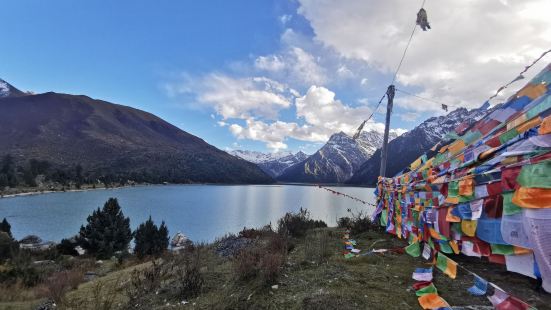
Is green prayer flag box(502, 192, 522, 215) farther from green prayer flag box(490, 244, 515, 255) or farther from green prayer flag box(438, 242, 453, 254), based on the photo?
green prayer flag box(438, 242, 453, 254)

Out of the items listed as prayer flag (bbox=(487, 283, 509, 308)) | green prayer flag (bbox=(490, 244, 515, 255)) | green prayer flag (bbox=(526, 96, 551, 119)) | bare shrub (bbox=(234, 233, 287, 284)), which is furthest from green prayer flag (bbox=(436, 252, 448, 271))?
bare shrub (bbox=(234, 233, 287, 284))

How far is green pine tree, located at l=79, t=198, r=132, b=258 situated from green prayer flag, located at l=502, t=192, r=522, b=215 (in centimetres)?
2599

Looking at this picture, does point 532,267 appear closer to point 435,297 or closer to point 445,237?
point 435,297

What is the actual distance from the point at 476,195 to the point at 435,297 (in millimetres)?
1589

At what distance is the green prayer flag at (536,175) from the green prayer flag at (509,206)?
275 millimetres

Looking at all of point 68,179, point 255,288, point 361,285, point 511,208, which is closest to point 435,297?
point 361,285

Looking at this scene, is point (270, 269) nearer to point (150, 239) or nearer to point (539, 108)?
point (539, 108)

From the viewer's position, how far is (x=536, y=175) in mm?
3459

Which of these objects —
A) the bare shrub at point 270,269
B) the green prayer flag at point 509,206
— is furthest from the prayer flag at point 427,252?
the bare shrub at point 270,269

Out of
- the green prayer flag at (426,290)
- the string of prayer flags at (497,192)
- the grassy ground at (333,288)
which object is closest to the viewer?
the string of prayer flags at (497,192)

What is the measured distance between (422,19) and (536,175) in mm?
7129

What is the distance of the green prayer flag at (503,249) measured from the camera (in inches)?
154

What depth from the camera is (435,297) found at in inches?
166

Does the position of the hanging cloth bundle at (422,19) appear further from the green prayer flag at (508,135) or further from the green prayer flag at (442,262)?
the green prayer flag at (442,262)
